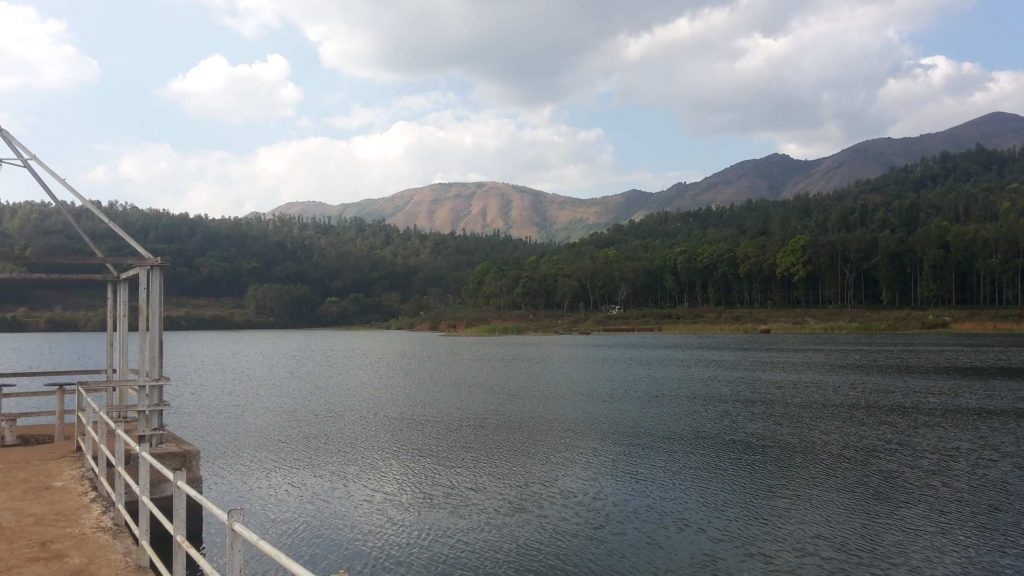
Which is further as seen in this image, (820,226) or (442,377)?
(820,226)

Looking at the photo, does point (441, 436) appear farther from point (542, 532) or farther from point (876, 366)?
point (876, 366)

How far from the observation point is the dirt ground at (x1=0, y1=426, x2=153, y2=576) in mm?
8328

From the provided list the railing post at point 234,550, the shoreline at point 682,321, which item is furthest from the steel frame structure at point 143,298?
the shoreline at point 682,321

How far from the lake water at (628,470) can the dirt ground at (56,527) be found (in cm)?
303

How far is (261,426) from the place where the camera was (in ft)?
90.4

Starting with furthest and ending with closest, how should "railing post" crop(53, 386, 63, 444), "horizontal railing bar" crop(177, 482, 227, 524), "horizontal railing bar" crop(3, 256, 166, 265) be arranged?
"railing post" crop(53, 386, 63, 444) < "horizontal railing bar" crop(3, 256, 166, 265) < "horizontal railing bar" crop(177, 482, 227, 524)

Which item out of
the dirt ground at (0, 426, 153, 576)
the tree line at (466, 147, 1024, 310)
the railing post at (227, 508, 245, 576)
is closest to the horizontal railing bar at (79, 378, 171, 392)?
the dirt ground at (0, 426, 153, 576)

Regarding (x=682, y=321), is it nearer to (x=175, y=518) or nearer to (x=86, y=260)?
(x=86, y=260)

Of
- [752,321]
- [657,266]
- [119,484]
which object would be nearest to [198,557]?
[119,484]

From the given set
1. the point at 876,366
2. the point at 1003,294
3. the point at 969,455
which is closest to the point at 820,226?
the point at 1003,294

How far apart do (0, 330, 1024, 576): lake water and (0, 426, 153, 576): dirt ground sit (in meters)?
3.03

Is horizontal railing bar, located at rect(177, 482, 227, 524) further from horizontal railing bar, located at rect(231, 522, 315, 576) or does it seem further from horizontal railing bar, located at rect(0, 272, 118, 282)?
horizontal railing bar, located at rect(0, 272, 118, 282)

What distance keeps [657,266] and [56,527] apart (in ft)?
398

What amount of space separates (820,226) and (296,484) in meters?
153
